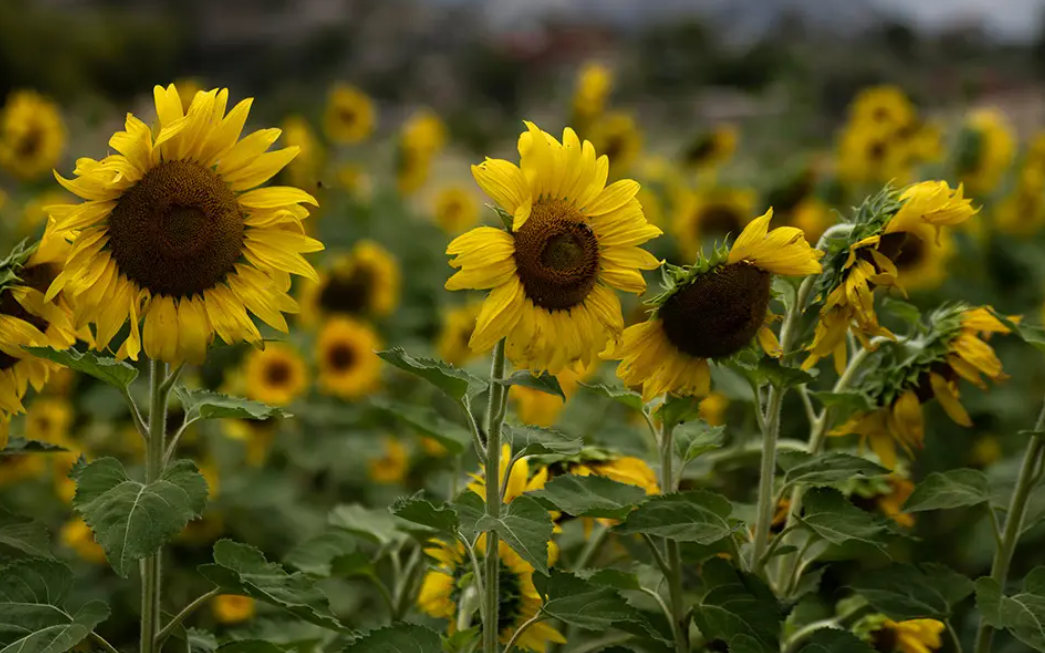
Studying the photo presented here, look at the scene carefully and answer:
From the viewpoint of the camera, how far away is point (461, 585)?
128cm

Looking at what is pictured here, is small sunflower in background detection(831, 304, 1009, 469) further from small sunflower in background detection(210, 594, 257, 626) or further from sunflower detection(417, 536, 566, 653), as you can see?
small sunflower in background detection(210, 594, 257, 626)

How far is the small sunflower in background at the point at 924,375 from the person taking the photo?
1.28 meters

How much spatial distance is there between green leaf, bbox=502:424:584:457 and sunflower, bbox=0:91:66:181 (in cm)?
333

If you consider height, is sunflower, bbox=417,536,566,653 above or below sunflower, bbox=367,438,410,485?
above

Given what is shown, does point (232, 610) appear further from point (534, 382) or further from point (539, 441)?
point (534, 382)

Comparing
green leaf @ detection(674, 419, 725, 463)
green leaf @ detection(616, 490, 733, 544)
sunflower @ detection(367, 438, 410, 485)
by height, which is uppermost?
green leaf @ detection(674, 419, 725, 463)

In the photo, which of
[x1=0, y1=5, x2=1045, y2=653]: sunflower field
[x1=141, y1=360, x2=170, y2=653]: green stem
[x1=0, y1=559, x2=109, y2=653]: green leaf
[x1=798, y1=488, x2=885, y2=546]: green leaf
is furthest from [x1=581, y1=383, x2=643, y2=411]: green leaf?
[x1=0, y1=559, x2=109, y2=653]: green leaf

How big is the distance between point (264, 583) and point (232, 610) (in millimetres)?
1169

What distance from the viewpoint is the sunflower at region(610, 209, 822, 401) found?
109 centimetres

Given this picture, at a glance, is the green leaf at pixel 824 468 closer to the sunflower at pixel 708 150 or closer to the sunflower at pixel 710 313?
the sunflower at pixel 710 313

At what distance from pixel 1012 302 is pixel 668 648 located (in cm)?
280

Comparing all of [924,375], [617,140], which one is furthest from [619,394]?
[617,140]

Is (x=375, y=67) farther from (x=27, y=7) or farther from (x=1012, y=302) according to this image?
(x=1012, y=302)

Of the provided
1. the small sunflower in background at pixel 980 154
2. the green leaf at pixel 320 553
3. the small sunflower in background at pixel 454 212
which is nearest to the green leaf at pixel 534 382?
the green leaf at pixel 320 553
